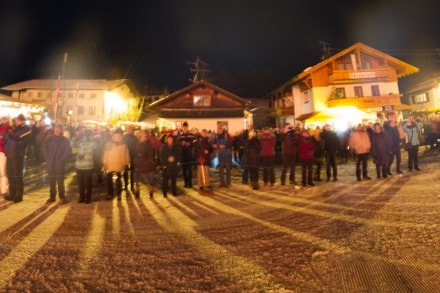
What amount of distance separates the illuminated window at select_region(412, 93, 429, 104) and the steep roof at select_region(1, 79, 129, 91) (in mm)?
46810

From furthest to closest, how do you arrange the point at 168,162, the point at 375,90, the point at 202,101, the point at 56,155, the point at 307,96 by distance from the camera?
1. the point at 307,96
2. the point at 375,90
3. the point at 202,101
4. the point at 168,162
5. the point at 56,155

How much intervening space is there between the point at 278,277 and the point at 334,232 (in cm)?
194

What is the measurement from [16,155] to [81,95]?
50.3m

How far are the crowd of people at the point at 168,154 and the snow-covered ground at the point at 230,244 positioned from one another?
842mm

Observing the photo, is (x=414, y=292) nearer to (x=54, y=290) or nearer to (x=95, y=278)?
(x=95, y=278)

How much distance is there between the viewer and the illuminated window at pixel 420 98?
3843 cm

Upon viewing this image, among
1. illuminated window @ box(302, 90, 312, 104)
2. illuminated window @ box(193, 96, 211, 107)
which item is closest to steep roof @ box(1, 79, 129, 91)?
illuminated window @ box(193, 96, 211, 107)

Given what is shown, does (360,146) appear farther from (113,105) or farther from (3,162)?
(113,105)

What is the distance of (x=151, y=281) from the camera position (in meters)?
3.69

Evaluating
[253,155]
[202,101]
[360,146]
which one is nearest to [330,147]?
[360,146]

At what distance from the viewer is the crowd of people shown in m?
A: 8.15

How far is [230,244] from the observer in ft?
16.0

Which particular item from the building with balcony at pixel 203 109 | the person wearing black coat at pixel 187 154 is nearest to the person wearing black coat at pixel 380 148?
the person wearing black coat at pixel 187 154

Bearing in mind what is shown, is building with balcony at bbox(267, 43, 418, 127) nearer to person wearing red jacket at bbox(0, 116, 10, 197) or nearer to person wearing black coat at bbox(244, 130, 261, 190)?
person wearing black coat at bbox(244, 130, 261, 190)
